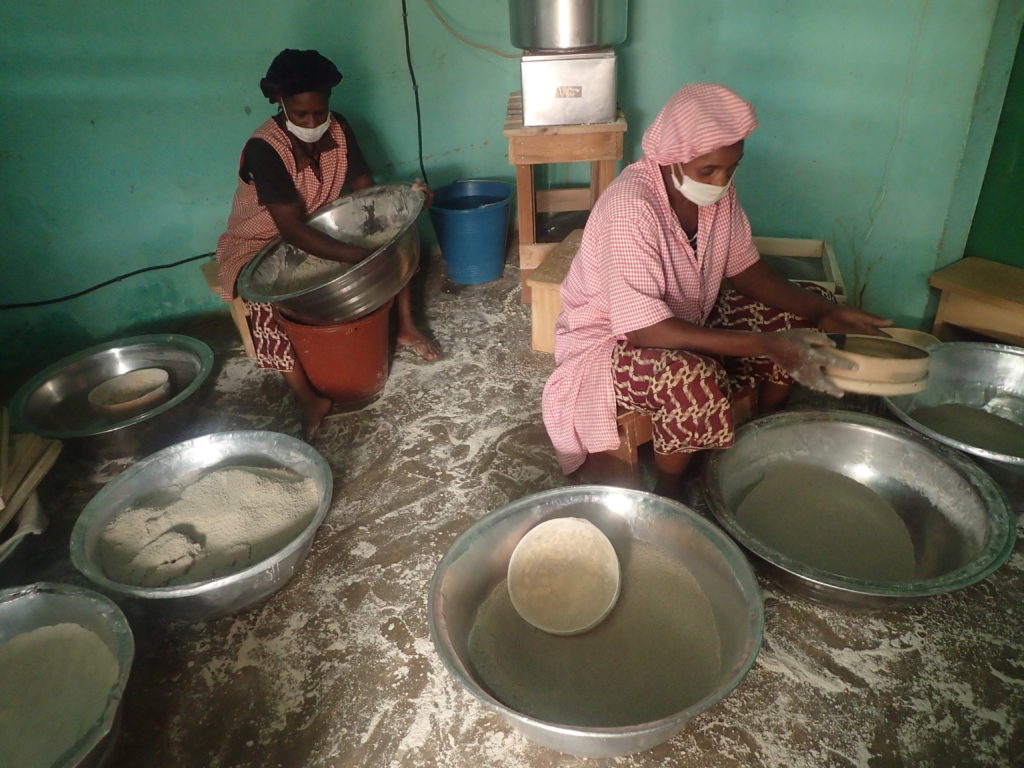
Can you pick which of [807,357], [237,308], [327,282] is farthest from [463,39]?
[807,357]

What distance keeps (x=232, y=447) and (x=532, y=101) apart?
181 centimetres

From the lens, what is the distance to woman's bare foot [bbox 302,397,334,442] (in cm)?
239

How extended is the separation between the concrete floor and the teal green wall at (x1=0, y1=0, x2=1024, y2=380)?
1334 mm

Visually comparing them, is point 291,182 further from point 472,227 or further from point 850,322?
point 850,322

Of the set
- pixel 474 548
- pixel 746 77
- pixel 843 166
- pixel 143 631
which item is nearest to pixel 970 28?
pixel 843 166

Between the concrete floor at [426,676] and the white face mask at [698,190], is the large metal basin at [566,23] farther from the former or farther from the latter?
the concrete floor at [426,676]

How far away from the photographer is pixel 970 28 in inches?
93.9

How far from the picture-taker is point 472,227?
3.19 m

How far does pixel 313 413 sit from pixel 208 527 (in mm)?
681

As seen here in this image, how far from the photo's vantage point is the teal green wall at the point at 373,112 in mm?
2527

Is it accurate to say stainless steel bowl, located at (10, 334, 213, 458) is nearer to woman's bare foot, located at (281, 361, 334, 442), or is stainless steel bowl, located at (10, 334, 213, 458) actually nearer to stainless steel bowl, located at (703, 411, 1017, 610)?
woman's bare foot, located at (281, 361, 334, 442)

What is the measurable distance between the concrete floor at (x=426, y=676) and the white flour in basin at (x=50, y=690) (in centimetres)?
15

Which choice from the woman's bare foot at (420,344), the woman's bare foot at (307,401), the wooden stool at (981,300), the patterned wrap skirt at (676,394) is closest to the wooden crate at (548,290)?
the woman's bare foot at (420,344)

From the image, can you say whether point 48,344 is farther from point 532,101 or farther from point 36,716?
point 532,101
